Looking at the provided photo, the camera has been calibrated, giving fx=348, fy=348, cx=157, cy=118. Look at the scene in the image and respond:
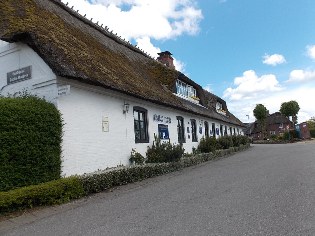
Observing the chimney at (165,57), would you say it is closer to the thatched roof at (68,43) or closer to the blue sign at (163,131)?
the thatched roof at (68,43)

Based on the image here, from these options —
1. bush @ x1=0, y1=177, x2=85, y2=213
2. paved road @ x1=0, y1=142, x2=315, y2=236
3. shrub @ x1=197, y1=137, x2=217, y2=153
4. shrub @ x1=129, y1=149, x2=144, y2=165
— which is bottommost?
paved road @ x1=0, y1=142, x2=315, y2=236

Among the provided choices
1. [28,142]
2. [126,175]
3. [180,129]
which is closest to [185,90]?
[180,129]

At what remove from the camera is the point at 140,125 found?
1611 centimetres

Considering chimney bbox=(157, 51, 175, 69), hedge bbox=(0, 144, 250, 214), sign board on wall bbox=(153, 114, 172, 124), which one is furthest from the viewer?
chimney bbox=(157, 51, 175, 69)

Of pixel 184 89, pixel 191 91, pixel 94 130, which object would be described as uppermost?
pixel 191 91

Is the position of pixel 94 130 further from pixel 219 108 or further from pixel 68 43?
pixel 219 108

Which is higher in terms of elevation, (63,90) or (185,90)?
(185,90)

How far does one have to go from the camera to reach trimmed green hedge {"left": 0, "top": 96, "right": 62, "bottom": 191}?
28.9ft

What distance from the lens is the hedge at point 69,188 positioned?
800 cm

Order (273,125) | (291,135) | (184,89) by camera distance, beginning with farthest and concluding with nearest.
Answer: (273,125) < (291,135) < (184,89)

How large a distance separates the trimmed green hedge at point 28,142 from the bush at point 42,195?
26.9 inches

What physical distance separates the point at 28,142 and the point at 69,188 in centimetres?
164

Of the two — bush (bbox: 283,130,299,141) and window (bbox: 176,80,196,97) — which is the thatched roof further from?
bush (bbox: 283,130,299,141)

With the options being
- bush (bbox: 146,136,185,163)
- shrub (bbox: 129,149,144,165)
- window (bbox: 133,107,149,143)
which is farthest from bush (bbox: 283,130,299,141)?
shrub (bbox: 129,149,144,165)
